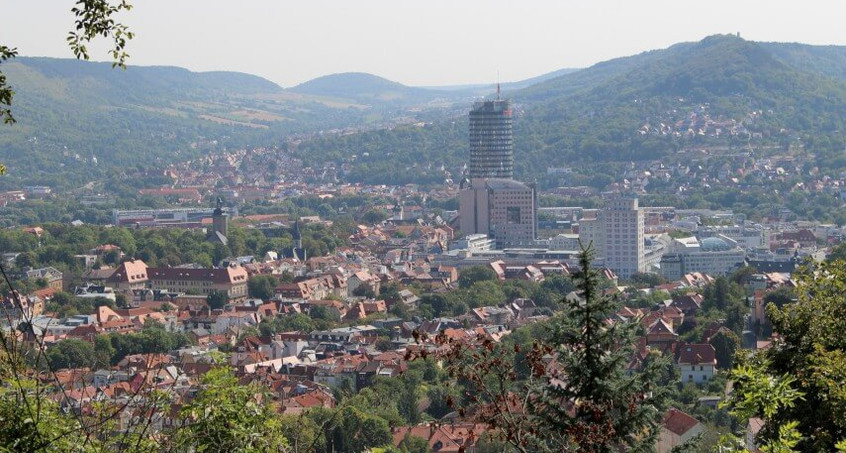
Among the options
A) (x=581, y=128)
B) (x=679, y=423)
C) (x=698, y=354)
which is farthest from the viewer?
(x=581, y=128)

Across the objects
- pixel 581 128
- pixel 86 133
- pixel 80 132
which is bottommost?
pixel 86 133

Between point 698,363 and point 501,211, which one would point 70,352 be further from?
point 501,211

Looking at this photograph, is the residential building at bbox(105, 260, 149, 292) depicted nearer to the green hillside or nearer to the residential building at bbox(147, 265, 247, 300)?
the residential building at bbox(147, 265, 247, 300)

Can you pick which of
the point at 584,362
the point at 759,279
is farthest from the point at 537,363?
the point at 759,279

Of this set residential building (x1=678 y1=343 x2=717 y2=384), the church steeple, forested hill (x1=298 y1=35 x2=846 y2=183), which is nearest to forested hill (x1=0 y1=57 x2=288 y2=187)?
forested hill (x1=298 y1=35 x2=846 y2=183)

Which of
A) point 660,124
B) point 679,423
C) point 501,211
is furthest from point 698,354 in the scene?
point 660,124
